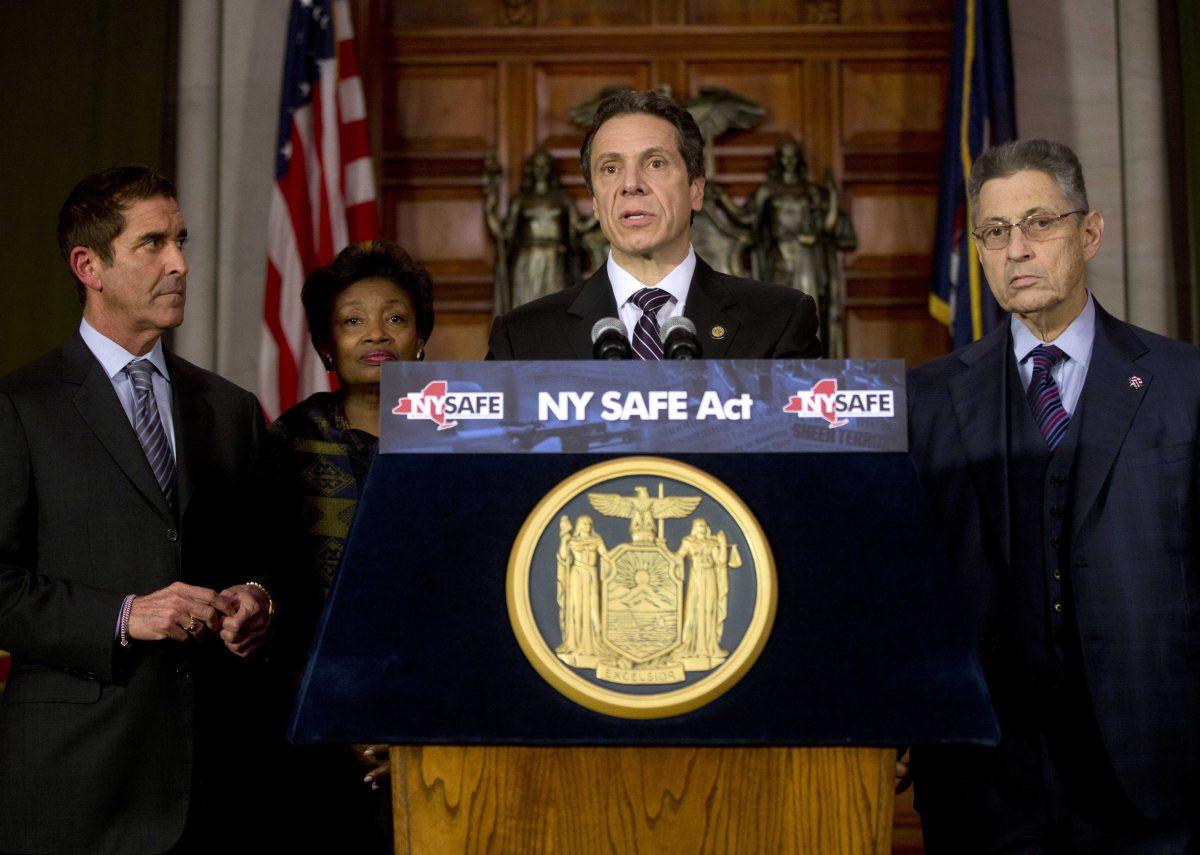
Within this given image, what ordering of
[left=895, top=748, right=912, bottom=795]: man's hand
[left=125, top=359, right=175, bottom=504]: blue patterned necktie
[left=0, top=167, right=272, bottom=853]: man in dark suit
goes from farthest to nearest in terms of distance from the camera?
[left=125, top=359, right=175, bottom=504]: blue patterned necktie
[left=0, top=167, right=272, bottom=853]: man in dark suit
[left=895, top=748, right=912, bottom=795]: man's hand

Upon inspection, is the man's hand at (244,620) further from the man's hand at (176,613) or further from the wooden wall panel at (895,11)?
the wooden wall panel at (895,11)

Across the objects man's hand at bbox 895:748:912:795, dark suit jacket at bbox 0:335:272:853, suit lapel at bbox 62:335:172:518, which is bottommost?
man's hand at bbox 895:748:912:795

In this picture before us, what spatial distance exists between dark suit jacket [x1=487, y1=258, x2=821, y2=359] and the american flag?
281 cm

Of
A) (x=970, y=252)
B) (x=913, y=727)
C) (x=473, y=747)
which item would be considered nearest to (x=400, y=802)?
(x=473, y=747)

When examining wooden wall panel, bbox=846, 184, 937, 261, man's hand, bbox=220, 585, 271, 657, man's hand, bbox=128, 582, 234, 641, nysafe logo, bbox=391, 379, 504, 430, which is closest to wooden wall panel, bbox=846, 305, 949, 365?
wooden wall panel, bbox=846, 184, 937, 261

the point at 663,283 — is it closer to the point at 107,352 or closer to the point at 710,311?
the point at 710,311

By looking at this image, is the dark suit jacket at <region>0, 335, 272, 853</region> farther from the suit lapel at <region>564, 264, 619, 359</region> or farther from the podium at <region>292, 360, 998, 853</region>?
the podium at <region>292, 360, 998, 853</region>

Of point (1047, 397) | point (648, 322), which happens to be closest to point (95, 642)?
point (648, 322)

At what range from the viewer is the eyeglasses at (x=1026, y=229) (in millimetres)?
2258

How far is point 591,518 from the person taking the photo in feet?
4.85

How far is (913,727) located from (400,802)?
570mm

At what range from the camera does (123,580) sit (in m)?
2.29

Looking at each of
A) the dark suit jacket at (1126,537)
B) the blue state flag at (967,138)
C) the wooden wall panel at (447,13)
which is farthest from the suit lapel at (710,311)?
the wooden wall panel at (447,13)

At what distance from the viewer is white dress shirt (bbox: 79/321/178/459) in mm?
2463
